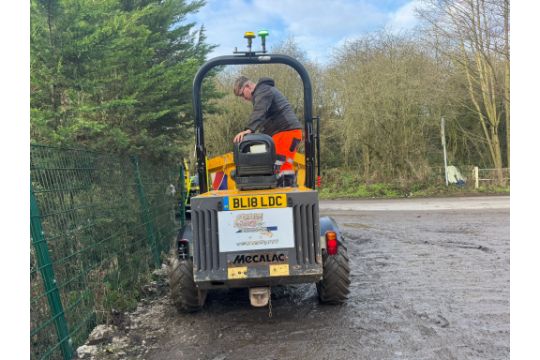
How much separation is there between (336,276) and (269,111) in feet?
6.58

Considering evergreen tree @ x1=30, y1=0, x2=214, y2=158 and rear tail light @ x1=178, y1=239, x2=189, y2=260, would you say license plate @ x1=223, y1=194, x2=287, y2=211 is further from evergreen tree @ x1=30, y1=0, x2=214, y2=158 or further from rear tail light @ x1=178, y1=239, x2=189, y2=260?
evergreen tree @ x1=30, y1=0, x2=214, y2=158

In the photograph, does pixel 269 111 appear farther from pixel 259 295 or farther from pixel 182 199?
pixel 182 199

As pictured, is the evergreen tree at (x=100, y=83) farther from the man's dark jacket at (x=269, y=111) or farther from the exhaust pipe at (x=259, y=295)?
the exhaust pipe at (x=259, y=295)

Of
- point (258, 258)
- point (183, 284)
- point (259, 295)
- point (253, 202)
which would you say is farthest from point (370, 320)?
point (183, 284)

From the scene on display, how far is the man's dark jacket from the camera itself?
495 centimetres

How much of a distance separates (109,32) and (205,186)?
316 centimetres

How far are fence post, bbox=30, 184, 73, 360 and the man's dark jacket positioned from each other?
2204mm

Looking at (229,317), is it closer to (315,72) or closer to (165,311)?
(165,311)

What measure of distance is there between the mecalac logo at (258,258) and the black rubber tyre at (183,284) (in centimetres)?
77

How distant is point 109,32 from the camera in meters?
6.59

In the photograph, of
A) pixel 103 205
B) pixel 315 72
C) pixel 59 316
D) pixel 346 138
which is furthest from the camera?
pixel 315 72

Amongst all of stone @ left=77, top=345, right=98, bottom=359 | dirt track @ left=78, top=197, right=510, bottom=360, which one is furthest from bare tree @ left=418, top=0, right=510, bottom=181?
stone @ left=77, top=345, right=98, bottom=359

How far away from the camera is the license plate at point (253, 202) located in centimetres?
418

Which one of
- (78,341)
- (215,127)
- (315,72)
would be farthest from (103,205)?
(315,72)
